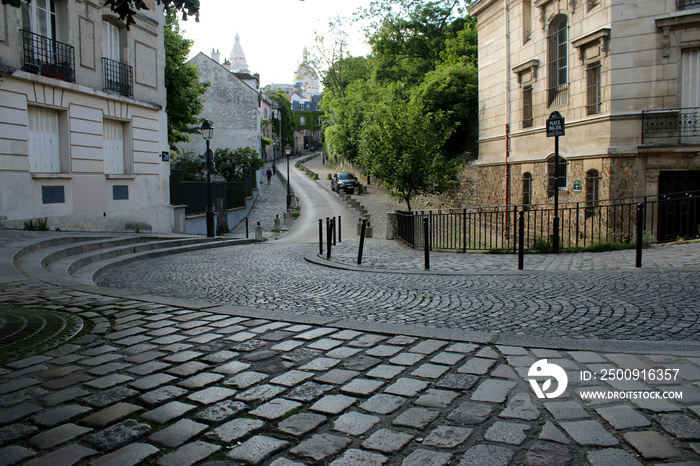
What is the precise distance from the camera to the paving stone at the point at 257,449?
8.57ft

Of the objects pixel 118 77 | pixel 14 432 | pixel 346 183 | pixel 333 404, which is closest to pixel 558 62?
pixel 118 77

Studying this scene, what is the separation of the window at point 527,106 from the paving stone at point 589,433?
1922 centimetres

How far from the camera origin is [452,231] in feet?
47.5

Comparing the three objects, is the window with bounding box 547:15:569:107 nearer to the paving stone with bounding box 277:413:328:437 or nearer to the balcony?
the balcony

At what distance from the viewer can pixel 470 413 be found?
122 inches

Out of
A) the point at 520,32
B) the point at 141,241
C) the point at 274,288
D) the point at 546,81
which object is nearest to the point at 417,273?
the point at 274,288

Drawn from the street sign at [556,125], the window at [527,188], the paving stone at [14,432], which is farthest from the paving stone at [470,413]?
the window at [527,188]

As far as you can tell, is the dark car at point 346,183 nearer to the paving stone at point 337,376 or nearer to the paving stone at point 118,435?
the paving stone at point 337,376

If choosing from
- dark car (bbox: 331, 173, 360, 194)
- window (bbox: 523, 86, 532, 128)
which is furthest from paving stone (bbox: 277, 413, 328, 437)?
dark car (bbox: 331, 173, 360, 194)

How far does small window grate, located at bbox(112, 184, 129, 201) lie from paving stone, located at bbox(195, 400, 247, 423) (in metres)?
15.8

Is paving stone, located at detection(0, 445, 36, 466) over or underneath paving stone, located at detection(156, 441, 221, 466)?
over

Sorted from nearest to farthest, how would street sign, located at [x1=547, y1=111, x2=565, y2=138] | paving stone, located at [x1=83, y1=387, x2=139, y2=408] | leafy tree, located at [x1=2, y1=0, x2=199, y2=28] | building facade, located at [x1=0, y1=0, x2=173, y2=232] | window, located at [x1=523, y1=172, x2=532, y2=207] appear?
1. paving stone, located at [x1=83, y1=387, x2=139, y2=408]
2. leafy tree, located at [x1=2, y1=0, x2=199, y2=28]
3. street sign, located at [x1=547, y1=111, x2=565, y2=138]
4. building facade, located at [x1=0, y1=0, x2=173, y2=232]
5. window, located at [x1=523, y1=172, x2=532, y2=207]

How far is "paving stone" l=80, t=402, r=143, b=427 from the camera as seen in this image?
2967 mm

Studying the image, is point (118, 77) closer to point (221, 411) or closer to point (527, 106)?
point (527, 106)
